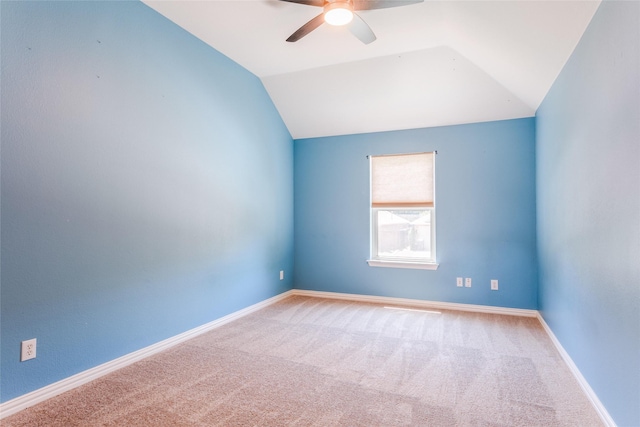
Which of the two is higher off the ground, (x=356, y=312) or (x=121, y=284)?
(x=121, y=284)

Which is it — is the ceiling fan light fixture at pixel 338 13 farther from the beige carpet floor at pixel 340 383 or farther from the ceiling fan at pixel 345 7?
the beige carpet floor at pixel 340 383

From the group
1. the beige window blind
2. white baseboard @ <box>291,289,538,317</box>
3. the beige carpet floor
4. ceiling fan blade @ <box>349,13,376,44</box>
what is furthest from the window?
ceiling fan blade @ <box>349,13,376,44</box>

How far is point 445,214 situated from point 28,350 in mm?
4008

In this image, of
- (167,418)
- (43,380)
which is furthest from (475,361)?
(43,380)

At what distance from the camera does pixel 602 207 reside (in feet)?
Answer: 5.84

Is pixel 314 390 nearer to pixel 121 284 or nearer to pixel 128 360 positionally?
pixel 128 360

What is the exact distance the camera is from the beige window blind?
4.12 meters

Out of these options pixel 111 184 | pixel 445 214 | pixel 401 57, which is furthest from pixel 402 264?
pixel 111 184

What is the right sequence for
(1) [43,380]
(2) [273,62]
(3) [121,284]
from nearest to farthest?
(1) [43,380] → (3) [121,284] → (2) [273,62]

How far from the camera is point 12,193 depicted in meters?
1.78

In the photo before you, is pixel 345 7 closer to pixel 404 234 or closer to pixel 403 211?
pixel 403 211

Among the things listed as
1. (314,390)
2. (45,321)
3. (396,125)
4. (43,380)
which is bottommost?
(314,390)

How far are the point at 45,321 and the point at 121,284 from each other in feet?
1.59

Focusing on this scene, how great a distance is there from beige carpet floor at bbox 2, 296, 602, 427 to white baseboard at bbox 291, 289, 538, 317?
1.49ft
